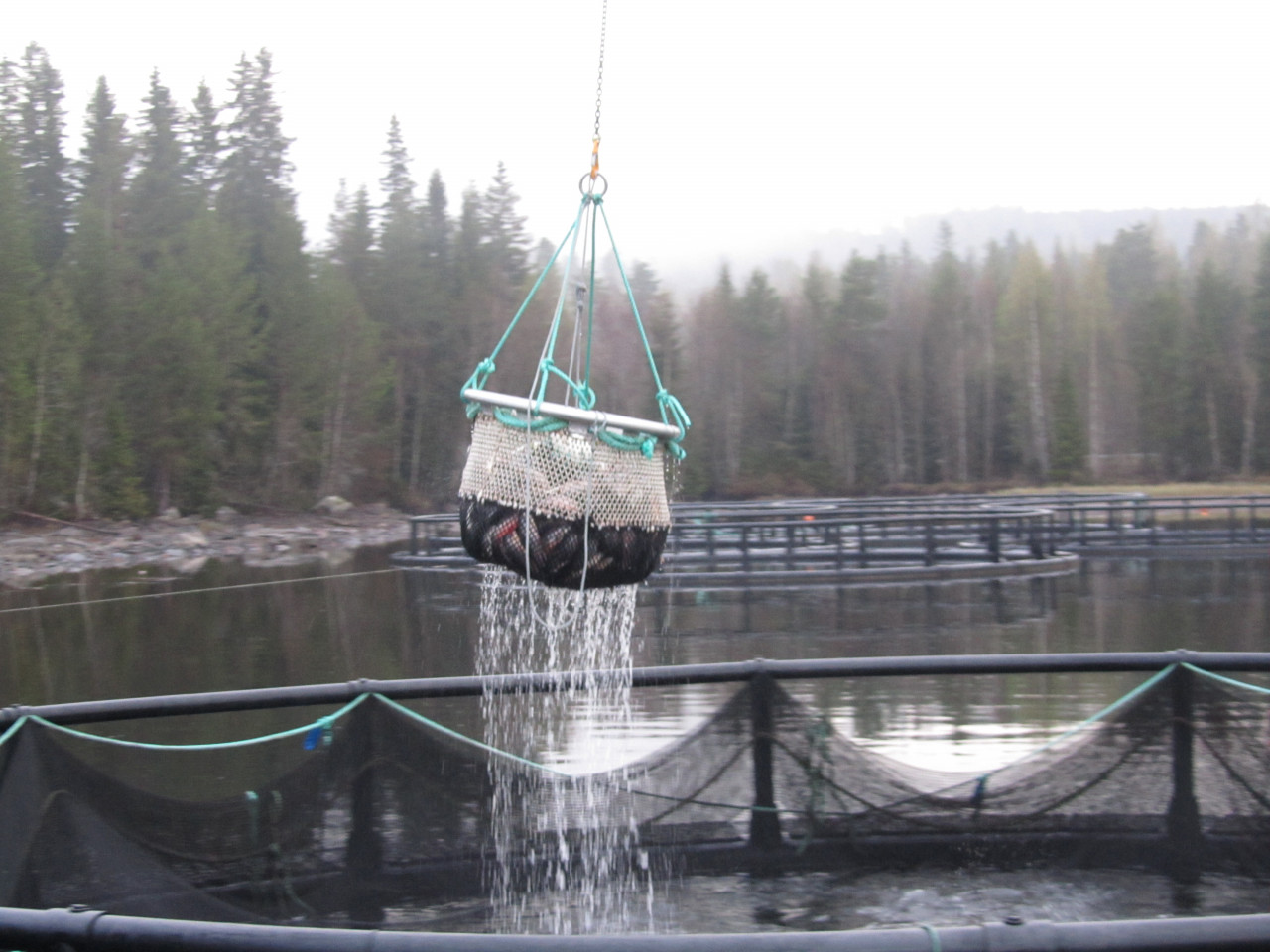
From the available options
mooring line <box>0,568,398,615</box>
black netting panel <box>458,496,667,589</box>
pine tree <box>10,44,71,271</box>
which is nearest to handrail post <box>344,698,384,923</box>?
black netting panel <box>458,496,667,589</box>

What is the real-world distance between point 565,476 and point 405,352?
5732 centimetres

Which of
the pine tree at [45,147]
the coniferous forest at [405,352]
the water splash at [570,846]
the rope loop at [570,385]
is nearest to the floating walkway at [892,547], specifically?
the water splash at [570,846]

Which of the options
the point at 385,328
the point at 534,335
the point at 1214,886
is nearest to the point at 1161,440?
the point at 534,335

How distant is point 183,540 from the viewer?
36.3 m

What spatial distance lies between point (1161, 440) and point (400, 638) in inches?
2489

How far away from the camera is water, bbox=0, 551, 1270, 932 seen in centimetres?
465

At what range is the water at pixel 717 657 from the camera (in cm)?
465

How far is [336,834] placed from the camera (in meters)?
4.59

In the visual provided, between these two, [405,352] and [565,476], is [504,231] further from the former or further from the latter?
[565,476]

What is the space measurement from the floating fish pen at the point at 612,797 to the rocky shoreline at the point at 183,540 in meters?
21.8

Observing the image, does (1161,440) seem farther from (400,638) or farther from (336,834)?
(336,834)

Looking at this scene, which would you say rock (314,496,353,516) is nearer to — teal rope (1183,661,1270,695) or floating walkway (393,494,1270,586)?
floating walkway (393,494,1270,586)

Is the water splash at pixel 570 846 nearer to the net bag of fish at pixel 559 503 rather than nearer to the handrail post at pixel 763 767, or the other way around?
the net bag of fish at pixel 559 503

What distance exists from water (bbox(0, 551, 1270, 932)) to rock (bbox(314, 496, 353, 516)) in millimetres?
25613
